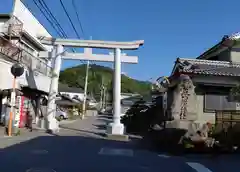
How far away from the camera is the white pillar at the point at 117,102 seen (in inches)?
805

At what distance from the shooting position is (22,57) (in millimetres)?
22234

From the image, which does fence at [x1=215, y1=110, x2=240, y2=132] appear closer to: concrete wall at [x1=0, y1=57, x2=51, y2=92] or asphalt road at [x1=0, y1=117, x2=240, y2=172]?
asphalt road at [x1=0, y1=117, x2=240, y2=172]

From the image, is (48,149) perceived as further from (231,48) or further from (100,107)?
(100,107)

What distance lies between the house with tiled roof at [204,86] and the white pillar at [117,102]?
268 cm

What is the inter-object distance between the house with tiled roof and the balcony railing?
8.73 meters

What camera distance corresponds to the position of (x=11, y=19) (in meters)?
22.9

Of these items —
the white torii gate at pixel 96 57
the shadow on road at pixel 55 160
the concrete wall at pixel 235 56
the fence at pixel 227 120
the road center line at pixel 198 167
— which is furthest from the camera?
the concrete wall at pixel 235 56

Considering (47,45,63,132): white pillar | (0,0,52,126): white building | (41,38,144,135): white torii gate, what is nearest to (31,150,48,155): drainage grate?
(0,0,52,126): white building

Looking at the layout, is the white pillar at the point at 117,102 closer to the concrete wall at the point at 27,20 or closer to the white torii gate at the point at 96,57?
the white torii gate at the point at 96,57

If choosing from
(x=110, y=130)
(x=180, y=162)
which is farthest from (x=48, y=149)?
(x=110, y=130)

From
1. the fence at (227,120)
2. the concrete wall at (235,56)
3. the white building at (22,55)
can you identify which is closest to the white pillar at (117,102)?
the white building at (22,55)

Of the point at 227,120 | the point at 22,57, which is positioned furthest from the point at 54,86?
the point at 227,120

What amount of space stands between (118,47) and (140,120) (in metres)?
7.25

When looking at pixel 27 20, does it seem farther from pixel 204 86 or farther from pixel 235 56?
pixel 235 56
